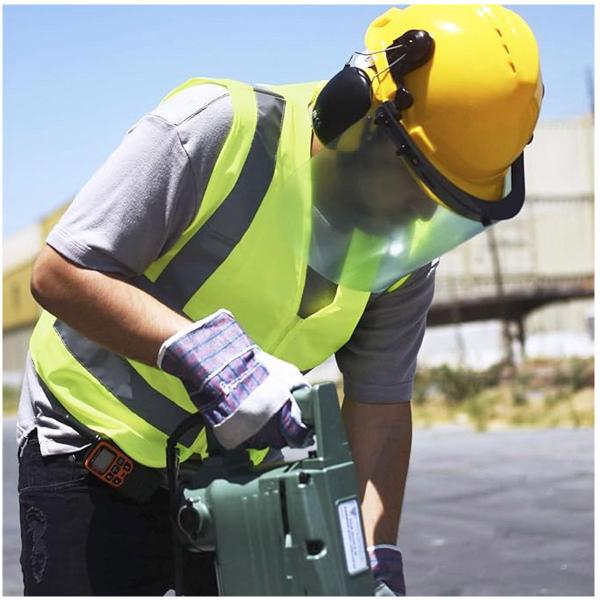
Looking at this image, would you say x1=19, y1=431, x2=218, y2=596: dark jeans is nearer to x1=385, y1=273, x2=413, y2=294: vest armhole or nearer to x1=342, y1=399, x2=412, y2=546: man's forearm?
x1=342, y1=399, x2=412, y2=546: man's forearm

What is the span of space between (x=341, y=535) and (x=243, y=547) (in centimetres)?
17

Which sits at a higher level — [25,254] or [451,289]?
[25,254]

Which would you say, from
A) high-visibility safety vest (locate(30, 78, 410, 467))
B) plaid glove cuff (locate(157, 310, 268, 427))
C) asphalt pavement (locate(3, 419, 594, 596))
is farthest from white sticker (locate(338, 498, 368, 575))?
asphalt pavement (locate(3, 419, 594, 596))

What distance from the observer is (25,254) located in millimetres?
22281

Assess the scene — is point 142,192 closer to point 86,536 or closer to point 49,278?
point 49,278

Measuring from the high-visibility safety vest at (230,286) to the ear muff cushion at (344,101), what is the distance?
0.09 metres

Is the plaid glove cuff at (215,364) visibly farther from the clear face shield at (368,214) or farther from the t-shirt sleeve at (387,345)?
the t-shirt sleeve at (387,345)

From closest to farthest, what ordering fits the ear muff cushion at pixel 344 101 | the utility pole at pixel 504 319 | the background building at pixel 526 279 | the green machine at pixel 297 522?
1. the green machine at pixel 297 522
2. the ear muff cushion at pixel 344 101
3. the utility pole at pixel 504 319
4. the background building at pixel 526 279

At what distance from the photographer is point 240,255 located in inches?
70.8

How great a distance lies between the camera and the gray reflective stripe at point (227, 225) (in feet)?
5.81

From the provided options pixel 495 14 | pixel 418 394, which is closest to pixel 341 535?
pixel 495 14

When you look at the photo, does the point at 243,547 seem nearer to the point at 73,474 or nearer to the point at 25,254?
the point at 73,474

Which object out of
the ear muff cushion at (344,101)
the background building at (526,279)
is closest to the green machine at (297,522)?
the ear muff cushion at (344,101)

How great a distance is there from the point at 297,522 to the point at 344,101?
671 mm
